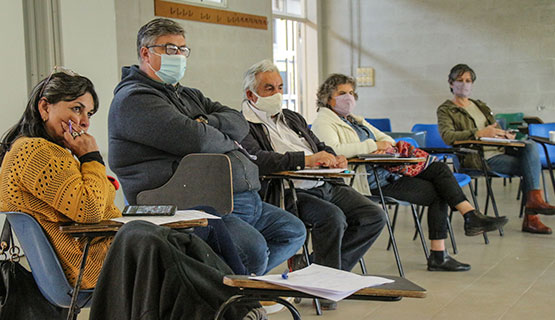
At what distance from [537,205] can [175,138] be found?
10.8 feet

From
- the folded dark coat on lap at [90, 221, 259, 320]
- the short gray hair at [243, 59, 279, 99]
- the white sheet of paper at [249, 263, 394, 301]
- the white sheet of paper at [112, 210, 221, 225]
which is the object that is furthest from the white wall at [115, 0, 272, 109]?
the white sheet of paper at [249, 263, 394, 301]

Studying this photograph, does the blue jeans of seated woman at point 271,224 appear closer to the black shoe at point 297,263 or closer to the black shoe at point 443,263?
the black shoe at point 297,263

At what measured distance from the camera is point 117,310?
1.56 meters

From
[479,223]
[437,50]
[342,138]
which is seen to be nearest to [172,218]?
[342,138]

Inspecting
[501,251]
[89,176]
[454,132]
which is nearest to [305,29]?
[454,132]

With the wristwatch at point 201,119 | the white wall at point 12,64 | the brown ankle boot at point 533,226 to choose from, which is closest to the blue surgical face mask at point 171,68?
the wristwatch at point 201,119

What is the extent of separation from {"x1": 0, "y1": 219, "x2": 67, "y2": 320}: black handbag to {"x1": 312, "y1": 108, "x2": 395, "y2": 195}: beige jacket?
6.93ft

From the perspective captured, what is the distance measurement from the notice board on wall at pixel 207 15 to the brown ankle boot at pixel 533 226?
3451 millimetres

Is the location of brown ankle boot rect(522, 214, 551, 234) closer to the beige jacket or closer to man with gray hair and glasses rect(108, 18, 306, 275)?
the beige jacket

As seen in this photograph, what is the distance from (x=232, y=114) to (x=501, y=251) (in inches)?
91.6

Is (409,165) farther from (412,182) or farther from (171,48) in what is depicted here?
(171,48)

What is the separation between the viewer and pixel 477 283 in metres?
3.64

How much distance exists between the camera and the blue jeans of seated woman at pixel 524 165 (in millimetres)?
5062

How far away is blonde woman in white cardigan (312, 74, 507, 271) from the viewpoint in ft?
13.0
